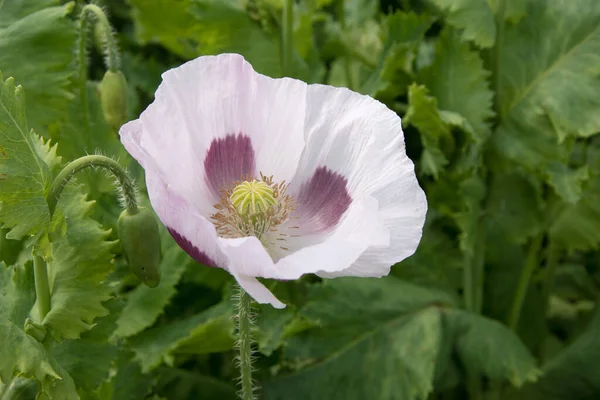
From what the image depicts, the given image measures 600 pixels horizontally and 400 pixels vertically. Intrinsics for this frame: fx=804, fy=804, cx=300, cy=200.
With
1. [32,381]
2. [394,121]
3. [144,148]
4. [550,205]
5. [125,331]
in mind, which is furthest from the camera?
[550,205]

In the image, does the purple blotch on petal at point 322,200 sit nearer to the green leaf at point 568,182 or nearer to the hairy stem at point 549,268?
the green leaf at point 568,182

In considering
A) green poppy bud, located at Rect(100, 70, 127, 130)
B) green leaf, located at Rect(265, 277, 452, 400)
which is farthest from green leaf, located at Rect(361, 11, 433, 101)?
green poppy bud, located at Rect(100, 70, 127, 130)

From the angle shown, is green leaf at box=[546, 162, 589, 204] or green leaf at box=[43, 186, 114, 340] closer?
green leaf at box=[43, 186, 114, 340]

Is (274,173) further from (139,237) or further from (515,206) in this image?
(515,206)

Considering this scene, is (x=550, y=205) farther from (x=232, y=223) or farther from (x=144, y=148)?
(x=144, y=148)

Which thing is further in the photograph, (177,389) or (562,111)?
(177,389)

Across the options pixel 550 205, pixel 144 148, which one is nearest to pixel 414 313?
pixel 550 205

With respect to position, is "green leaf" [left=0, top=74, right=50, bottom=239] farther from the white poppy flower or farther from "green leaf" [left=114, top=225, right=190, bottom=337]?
"green leaf" [left=114, top=225, right=190, bottom=337]
